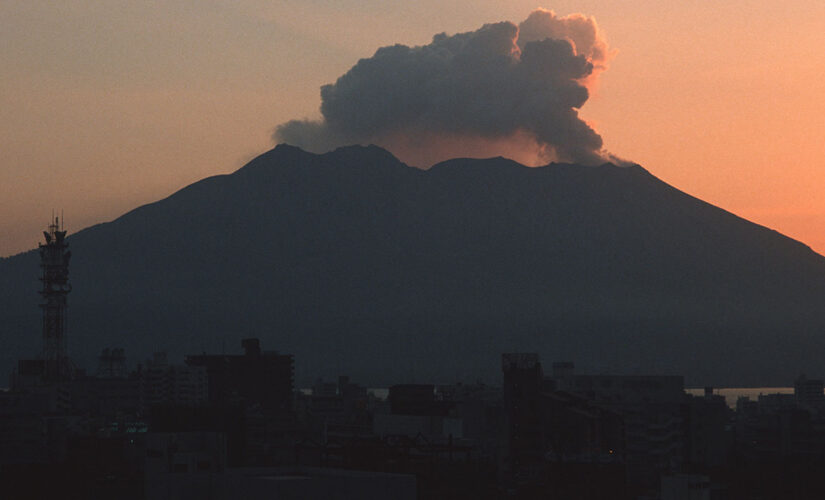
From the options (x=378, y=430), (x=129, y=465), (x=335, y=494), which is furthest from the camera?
(x=129, y=465)

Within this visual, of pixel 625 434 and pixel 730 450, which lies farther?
pixel 730 450

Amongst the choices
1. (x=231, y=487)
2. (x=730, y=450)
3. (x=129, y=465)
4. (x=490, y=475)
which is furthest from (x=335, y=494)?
(x=730, y=450)

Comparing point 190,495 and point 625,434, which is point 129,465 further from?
point 190,495

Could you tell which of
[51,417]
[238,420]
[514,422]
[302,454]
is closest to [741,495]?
[514,422]

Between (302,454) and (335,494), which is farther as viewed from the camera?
(302,454)

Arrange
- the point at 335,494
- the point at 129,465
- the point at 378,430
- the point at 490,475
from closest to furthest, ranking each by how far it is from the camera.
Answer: the point at 335,494
the point at 490,475
the point at 378,430
the point at 129,465

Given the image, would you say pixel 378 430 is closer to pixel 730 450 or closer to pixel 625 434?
pixel 625 434

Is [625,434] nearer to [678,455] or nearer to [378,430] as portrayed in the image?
[678,455]

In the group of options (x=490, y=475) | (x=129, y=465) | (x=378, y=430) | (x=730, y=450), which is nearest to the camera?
(x=490, y=475)

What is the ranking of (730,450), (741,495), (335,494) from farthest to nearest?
(730,450), (741,495), (335,494)
